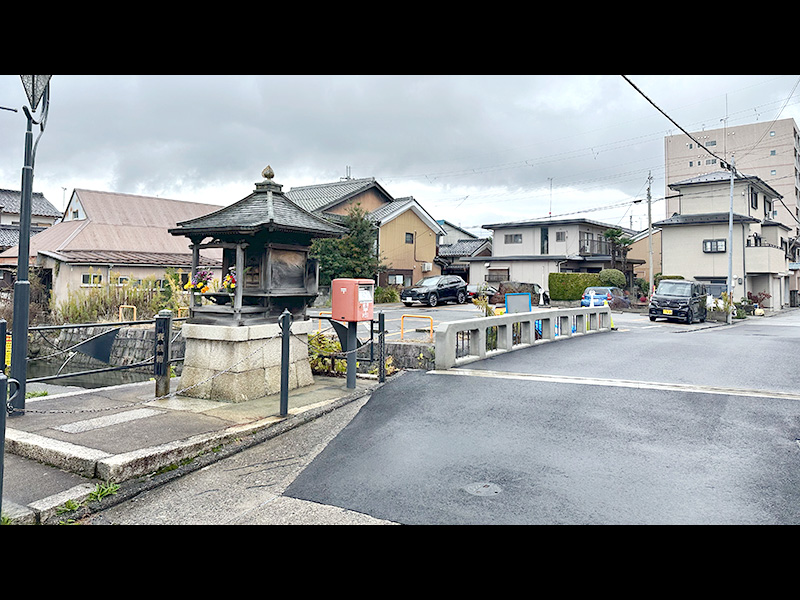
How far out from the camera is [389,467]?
521 centimetres

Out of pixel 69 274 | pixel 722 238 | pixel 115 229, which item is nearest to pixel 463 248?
pixel 722 238

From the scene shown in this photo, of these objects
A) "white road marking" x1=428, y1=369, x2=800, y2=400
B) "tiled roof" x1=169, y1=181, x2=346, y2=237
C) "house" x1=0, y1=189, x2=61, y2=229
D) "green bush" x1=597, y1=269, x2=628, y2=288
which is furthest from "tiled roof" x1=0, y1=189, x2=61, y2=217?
"white road marking" x1=428, y1=369, x2=800, y2=400

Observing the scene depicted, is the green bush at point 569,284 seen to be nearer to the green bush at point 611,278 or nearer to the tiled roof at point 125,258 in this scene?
the green bush at point 611,278

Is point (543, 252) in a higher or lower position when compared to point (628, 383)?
higher

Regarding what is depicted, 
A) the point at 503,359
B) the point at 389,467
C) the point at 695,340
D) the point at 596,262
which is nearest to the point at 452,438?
the point at 389,467

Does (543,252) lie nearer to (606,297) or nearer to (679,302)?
(606,297)

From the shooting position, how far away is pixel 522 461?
5293 mm

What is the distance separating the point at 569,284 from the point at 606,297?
318cm

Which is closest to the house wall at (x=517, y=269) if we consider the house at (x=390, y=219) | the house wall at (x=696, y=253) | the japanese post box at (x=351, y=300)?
the house at (x=390, y=219)

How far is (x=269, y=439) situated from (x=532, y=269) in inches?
1356

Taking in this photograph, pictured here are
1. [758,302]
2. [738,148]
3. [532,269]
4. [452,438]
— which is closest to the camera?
[452,438]

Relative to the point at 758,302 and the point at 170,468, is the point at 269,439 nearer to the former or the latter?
the point at 170,468

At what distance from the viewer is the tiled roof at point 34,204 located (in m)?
41.7

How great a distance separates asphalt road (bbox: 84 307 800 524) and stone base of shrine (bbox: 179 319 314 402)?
1379 mm
